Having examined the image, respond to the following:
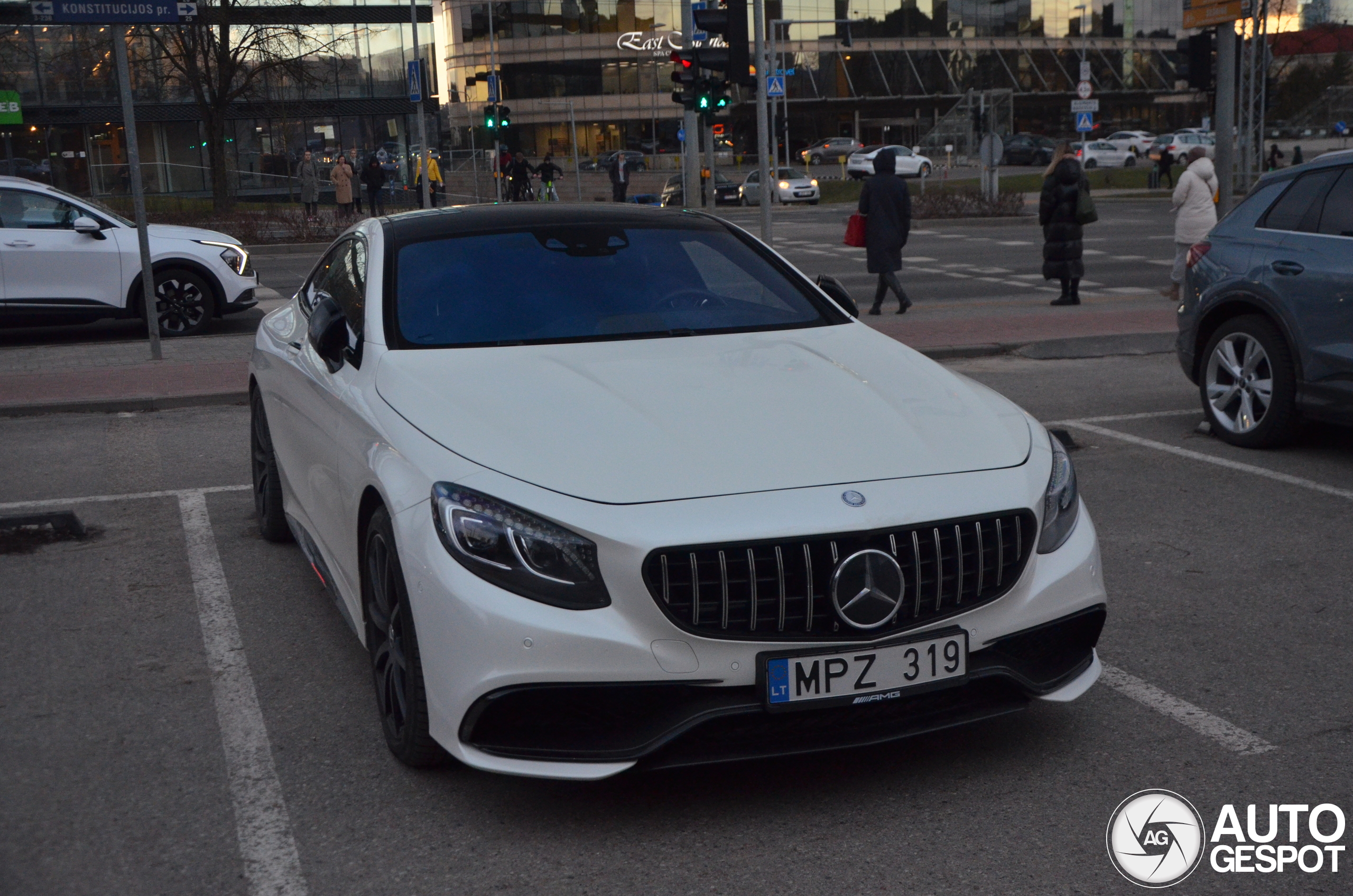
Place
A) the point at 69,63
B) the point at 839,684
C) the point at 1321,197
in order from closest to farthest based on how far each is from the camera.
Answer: the point at 839,684
the point at 1321,197
the point at 69,63

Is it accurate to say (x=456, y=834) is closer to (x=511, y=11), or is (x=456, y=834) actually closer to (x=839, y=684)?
(x=839, y=684)

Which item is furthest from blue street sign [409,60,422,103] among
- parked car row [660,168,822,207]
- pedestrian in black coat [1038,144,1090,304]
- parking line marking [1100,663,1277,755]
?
parking line marking [1100,663,1277,755]

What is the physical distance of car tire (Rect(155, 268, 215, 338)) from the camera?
14906 mm

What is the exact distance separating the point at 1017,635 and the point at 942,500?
0.42 meters

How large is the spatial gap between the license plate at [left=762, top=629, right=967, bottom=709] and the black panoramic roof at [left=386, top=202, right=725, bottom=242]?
2347 millimetres

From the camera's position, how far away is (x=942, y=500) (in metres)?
3.54

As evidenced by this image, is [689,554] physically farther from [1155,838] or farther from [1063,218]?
[1063,218]

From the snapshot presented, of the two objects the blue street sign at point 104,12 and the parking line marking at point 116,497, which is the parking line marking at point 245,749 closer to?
the parking line marking at point 116,497

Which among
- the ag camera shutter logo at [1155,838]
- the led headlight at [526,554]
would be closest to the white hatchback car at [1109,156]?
the ag camera shutter logo at [1155,838]

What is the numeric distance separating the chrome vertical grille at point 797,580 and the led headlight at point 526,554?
0.50 feet

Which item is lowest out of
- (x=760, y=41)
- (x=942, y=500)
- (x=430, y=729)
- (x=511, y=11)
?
(x=430, y=729)

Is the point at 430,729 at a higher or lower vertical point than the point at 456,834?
higher

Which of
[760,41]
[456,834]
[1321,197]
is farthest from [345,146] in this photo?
[456,834]

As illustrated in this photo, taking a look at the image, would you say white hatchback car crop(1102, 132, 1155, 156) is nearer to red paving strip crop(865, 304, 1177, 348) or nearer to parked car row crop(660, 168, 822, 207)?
parked car row crop(660, 168, 822, 207)
